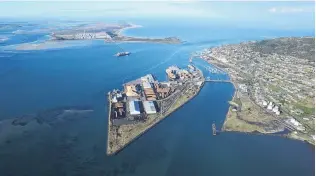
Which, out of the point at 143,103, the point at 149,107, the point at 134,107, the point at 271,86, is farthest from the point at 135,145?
the point at 271,86

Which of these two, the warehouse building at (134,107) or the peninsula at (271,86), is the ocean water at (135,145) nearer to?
the peninsula at (271,86)

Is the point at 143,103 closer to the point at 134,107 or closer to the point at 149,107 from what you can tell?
the point at 149,107

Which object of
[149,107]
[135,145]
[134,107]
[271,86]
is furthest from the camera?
[271,86]

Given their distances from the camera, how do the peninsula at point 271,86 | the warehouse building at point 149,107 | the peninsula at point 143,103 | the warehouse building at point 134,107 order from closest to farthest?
the peninsula at point 143,103, the peninsula at point 271,86, the warehouse building at point 134,107, the warehouse building at point 149,107

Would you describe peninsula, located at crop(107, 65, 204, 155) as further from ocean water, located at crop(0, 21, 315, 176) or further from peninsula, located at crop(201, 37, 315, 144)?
peninsula, located at crop(201, 37, 315, 144)

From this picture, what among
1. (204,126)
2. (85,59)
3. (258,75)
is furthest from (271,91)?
(85,59)

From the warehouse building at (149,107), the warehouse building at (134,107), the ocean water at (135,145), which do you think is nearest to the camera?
the ocean water at (135,145)

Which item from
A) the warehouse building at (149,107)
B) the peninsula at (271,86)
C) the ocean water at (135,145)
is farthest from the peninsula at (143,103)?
the peninsula at (271,86)
